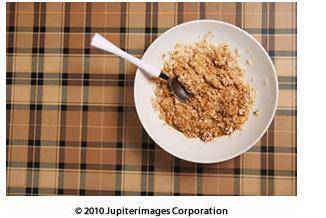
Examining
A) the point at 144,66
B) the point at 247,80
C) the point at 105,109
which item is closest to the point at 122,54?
the point at 144,66

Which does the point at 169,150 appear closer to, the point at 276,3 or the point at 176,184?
the point at 176,184

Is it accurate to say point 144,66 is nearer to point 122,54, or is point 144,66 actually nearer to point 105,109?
point 122,54

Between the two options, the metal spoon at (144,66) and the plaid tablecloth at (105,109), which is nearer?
the metal spoon at (144,66)

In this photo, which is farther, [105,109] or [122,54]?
[105,109]

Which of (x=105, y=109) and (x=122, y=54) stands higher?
(x=122, y=54)

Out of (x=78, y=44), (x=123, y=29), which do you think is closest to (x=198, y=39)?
(x=123, y=29)

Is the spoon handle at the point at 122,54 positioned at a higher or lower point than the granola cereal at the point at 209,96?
higher
